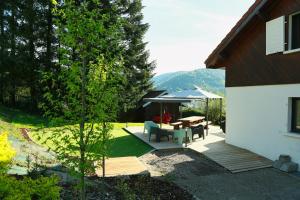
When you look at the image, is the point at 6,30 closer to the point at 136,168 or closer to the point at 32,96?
the point at 32,96

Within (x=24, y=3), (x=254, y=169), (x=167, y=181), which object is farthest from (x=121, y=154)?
(x=24, y=3)

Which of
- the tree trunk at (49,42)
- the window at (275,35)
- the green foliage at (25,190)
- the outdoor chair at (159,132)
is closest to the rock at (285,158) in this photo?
the window at (275,35)

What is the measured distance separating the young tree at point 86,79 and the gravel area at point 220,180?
4000mm

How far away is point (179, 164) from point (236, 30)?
6.38m

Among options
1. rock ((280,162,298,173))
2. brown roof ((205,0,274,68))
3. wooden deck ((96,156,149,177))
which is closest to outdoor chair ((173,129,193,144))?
brown roof ((205,0,274,68))

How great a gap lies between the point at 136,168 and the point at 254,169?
436cm

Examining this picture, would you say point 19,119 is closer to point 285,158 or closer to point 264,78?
point 264,78

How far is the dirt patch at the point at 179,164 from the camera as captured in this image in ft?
34.9

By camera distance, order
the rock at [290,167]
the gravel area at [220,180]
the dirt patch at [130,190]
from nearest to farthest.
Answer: the dirt patch at [130,190]
the gravel area at [220,180]
the rock at [290,167]

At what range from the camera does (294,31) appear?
11.3 m

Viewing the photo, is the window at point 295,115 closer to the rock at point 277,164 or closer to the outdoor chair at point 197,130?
the rock at point 277,164

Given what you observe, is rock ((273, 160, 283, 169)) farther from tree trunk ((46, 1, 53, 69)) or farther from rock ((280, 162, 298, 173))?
tree trunk ((46, 1, 53, 69))

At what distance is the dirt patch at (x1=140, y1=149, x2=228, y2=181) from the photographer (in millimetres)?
10641

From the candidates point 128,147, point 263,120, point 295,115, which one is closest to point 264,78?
point 263,120
